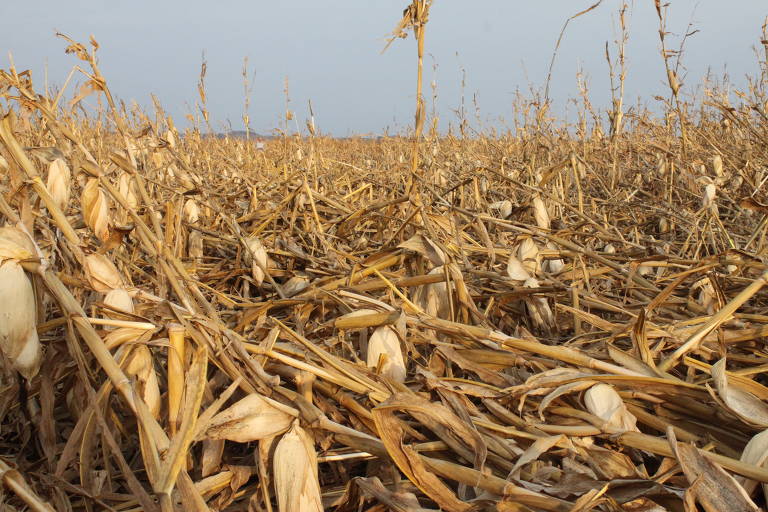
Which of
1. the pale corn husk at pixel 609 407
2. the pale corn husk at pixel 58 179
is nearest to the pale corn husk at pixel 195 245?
the pale corn husk at pixel 58 179

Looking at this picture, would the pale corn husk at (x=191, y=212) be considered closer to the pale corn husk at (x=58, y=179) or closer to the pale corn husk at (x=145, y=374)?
the pale corn husk at (x=58, y=179)

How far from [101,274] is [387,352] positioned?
0.30 meters

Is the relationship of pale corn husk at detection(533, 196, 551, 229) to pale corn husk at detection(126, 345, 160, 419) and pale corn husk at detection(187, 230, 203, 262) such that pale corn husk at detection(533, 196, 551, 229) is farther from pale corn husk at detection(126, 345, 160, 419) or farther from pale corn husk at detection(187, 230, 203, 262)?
pale corn husk at detection(126, 345, 160, 419)

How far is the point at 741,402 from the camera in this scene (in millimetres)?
547

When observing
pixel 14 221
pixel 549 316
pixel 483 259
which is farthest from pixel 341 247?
pixel 14 221

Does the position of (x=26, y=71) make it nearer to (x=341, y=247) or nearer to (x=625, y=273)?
(x=341, y=247)

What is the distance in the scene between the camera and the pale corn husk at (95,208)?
0.66 metres

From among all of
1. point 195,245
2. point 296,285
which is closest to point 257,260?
point 296,285

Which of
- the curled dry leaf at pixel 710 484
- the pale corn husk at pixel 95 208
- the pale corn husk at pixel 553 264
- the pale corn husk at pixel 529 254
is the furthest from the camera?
the pale corn husk at pixel 553 264

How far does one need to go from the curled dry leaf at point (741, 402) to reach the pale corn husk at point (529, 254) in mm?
422

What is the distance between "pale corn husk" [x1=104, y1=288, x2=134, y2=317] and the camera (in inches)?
22.1

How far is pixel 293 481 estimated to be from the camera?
0.47 metres

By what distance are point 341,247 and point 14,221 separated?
93cm

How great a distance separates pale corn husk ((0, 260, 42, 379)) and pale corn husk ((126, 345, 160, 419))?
8 cm
